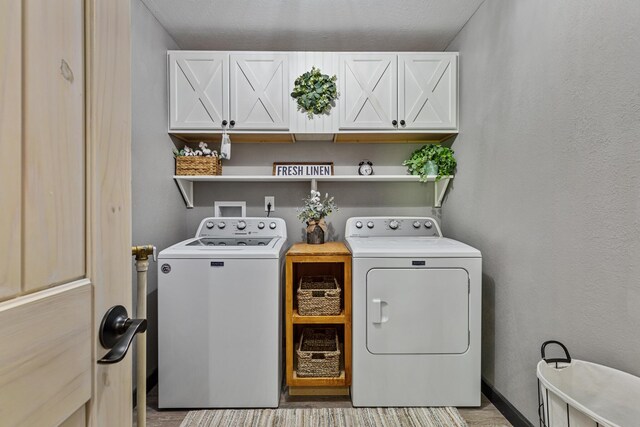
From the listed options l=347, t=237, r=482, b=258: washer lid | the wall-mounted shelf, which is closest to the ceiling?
the wall-mounted shelf

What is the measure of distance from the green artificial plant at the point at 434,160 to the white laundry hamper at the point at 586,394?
4.79 feet

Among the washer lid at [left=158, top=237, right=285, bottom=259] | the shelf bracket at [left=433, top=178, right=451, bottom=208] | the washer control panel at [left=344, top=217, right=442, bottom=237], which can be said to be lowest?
the washer lid at [left=158, top=237, right=285, bottom=259]

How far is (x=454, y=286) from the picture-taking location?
6.13ft

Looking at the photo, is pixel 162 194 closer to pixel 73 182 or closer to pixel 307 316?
pixel 307 316

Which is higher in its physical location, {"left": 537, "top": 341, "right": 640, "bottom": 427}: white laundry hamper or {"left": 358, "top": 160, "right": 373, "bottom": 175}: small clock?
{"left": 358, "top": 160, "right": 373, "bottom": 175}: small clock

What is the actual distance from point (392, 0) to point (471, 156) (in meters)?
1.11

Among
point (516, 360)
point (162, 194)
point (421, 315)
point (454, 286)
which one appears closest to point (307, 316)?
point (421, 315)

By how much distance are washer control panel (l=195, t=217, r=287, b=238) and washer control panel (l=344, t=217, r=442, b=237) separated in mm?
567

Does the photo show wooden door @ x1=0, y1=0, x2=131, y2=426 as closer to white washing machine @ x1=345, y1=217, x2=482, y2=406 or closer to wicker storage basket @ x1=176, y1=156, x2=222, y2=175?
white washing machine @ x1=345, y1=217, x2=482, y2=406

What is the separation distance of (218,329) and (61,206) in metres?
1.56

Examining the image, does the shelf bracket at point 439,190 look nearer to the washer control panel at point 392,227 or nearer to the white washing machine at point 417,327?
the washer control panel at point 392,227

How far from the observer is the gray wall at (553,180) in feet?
3.78

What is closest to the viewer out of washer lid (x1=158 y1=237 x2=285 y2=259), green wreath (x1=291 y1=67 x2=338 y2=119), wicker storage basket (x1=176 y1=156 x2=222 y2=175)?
washer lid (x1=158 y1=237 x2=285 y2=259)

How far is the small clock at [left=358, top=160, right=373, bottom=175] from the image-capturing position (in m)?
2.61
